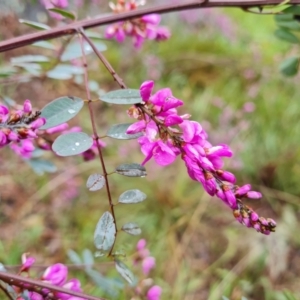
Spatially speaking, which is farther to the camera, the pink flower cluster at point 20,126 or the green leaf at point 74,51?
the green leaf at point 74,51

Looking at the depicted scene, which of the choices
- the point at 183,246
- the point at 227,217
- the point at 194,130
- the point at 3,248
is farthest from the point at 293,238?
the point at 194,130

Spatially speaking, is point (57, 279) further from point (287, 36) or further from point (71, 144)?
point (287, 36)

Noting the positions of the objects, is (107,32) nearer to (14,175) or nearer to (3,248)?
(3,248)

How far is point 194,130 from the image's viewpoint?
19.8 inches

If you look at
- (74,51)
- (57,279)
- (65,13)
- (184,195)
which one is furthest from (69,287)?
(184,195)

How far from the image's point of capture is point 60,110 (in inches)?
21.9

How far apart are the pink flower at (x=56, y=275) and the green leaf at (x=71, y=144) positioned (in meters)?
0.18

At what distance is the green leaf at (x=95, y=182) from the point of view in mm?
541

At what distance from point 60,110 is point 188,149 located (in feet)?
0.54

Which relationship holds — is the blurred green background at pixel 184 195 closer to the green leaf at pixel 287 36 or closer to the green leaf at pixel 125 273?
the green leaf at pixel 287 36

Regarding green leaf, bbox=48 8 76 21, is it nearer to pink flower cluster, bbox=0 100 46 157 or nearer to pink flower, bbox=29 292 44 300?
pink flower cluster, bbox=0 100 46 157

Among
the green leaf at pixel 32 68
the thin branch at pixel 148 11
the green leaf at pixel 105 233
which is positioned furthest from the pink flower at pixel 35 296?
the green leaf at pixel 32 68

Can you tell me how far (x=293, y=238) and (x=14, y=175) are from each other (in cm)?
114

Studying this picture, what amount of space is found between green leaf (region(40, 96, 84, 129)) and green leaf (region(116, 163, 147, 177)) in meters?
0.09
